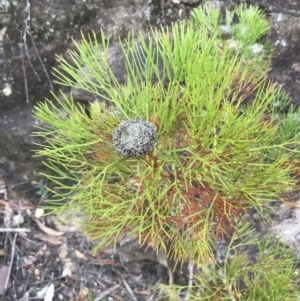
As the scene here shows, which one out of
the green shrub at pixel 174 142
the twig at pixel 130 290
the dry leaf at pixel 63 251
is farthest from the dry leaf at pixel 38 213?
the green shrub at pixel 174 142

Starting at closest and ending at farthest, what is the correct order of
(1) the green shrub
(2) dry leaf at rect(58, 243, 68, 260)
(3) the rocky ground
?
(1) the green shrub → (3) the rocky ground → (2) dry leaf at rect(58, 243, 68, 260)

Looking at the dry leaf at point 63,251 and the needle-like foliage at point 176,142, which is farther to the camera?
the dry leaf at point 63,251

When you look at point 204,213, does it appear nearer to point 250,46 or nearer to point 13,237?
point 250,46

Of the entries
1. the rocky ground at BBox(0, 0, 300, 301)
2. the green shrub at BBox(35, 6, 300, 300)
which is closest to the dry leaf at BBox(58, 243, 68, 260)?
the rocky ground at BBox(0, 0, 300, 301)

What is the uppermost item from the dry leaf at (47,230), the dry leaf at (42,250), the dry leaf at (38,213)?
the dry leaf at (38,213)

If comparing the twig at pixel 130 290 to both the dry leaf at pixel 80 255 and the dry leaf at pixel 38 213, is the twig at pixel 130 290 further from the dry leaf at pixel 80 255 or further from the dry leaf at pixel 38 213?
the dry leaf at pixel 38 213

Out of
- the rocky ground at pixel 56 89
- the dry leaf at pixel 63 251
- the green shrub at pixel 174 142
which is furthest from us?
the dry leaf at pixel 63 251

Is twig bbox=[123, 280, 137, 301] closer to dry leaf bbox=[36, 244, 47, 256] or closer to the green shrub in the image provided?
dry leaf bbox=[36, 244, 47, 256]

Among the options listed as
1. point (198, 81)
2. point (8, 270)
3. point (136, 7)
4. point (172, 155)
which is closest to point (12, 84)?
point (136, 7)
